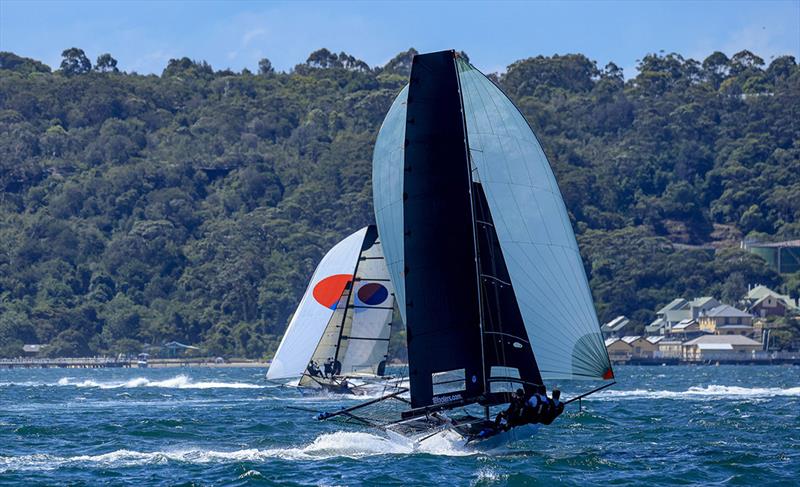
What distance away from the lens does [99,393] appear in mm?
65688

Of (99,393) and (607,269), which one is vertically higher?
(607,269)

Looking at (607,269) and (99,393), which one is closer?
(99,393)

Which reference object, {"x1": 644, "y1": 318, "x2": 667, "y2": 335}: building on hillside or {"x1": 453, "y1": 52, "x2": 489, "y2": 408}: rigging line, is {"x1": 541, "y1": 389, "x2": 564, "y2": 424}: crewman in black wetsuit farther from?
{"x1": 644, "y1": 318, "x2": 667, "y2": 335}: building on hillside

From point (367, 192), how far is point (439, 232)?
142 metres

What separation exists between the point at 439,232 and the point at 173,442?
8.83 m

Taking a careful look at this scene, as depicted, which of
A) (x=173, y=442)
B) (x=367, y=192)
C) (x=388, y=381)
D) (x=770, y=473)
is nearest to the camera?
(x=770, y=473)

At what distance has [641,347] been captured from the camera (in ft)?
461

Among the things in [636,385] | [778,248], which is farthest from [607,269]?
[636,385]

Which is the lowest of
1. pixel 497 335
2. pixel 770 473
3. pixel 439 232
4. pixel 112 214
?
pixel 770 473

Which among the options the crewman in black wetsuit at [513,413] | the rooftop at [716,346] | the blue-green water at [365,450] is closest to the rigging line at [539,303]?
the crewman in black wetsuit at [513,413]

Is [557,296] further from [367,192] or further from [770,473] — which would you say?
[367,192]

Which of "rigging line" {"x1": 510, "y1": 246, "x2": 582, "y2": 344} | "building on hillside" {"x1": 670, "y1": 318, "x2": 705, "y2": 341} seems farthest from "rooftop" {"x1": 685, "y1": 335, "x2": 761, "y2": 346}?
"rigging line" {"x1": 510, "y1": 246, "x2": 582, "y2": 344}

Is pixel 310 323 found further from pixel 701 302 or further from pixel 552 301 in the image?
pixel 701 302

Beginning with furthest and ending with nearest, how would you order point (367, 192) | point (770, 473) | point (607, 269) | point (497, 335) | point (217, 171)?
point (217, 171)
point (367, 192)
point (607, 269)
point (497, 335)
point (770, 473)
